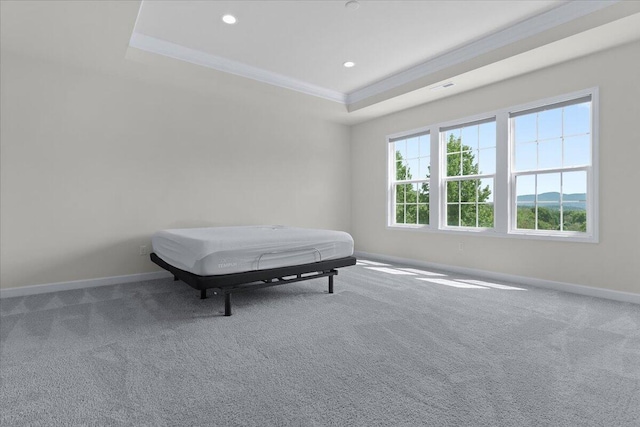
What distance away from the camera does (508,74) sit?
4.04 meters

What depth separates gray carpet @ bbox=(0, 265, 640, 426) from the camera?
1494mm

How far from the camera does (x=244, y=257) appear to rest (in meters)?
2.89

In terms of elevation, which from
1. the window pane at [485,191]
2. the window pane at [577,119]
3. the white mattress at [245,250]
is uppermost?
the window pane at [577,119]

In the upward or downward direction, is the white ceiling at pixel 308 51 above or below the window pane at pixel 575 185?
above

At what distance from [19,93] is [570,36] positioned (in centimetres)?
571

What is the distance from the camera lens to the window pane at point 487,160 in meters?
4.46

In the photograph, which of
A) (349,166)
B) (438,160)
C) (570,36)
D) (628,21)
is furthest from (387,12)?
(349,166)

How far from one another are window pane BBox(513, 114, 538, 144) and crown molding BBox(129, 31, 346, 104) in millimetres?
2723

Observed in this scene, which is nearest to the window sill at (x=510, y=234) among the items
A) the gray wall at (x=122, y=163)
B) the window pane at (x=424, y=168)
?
the window pane at (x=424, y=168)

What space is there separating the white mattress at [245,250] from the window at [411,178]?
2260 millimetres

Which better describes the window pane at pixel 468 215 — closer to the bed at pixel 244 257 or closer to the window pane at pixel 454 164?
the window pane at pixel 454 164

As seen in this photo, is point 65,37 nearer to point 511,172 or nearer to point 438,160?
point 438,160

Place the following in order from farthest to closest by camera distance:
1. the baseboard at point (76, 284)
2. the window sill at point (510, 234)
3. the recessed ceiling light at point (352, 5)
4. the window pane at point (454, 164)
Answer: the window pane at point (454, 164) → the window sill at point (510, 234) → the baseboard at point (76, 284) → the recessed ceiling light at point (352, 5)

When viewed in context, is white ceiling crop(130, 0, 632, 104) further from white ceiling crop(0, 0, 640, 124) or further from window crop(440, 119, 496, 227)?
window crop(440, 119, 496, 227)
